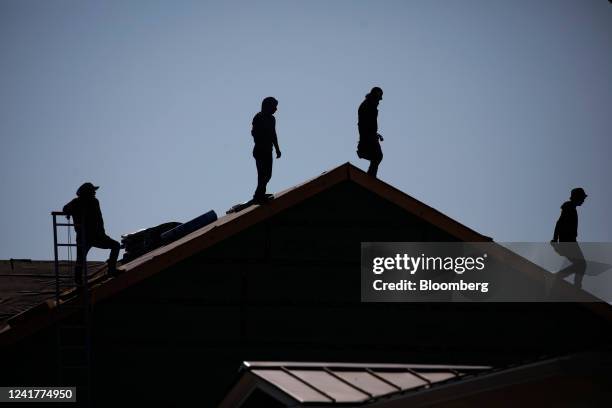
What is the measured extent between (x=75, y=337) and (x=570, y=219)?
31.3ft

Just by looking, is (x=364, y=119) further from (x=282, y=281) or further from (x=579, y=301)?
(x=579, y=301)

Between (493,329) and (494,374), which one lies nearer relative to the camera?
(494,374)

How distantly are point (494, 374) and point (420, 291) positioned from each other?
31.7 ft

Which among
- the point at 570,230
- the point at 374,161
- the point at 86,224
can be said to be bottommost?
the point at 570,230

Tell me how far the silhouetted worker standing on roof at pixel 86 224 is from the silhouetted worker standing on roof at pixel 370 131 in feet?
16.7

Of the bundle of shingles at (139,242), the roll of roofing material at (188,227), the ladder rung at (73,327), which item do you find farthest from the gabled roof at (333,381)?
the bundle of shingles at (139,242)

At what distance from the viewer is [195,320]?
1933cm

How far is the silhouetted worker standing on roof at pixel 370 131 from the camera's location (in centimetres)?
1964

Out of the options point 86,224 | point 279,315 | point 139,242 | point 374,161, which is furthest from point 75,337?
point 139,242

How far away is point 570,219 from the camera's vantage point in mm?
19438

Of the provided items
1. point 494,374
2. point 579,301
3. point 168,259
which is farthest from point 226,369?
point 494,374

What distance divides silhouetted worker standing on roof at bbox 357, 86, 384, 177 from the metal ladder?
5.65 m

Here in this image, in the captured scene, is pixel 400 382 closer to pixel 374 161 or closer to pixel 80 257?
pixel 80 257

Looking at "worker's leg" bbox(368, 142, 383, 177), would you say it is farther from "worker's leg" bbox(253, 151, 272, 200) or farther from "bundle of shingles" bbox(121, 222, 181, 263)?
"bundle of shingles" bbox(121, 222, 181, 263)
